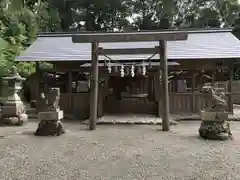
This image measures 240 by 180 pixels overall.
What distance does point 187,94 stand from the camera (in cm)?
1023

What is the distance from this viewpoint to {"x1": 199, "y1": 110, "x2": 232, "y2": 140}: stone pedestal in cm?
584

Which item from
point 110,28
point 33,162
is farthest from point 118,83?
point 110,28

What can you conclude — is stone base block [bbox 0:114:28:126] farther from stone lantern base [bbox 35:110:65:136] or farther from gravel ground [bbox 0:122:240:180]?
stone lantern base [bbox 35:110:65:136]

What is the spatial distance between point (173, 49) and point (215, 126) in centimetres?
524

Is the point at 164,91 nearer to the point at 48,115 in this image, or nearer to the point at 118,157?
the point at 48,115

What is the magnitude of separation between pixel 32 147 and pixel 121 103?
621cm

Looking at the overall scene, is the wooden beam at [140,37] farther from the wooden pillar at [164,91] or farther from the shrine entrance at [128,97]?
the shrine entrance at [128,97]

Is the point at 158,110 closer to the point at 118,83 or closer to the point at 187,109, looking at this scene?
the point at 187,109

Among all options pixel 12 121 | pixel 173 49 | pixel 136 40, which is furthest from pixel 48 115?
pixel 173 49

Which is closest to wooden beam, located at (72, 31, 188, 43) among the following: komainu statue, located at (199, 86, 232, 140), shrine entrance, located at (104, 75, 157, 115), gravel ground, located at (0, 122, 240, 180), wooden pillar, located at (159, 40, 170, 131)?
wooden pillar, located at (159, 40, 170, 131)

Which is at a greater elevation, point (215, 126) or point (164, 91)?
point (164, 91)

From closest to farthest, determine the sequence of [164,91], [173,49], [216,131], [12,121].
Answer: [216,131], [164,91], [12,121], [173,49]

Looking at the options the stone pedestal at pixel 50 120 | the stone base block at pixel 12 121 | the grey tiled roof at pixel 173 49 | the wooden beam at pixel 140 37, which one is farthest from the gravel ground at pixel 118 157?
the grey tiled roof at pixel 173 49

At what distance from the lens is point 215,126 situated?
5938 millimetres
